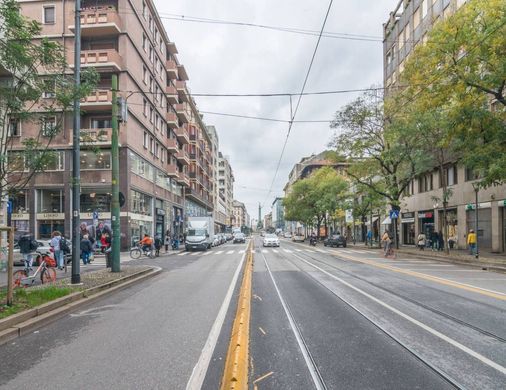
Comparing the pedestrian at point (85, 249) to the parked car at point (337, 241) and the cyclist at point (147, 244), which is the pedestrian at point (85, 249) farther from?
the parked car at point (337, 241)

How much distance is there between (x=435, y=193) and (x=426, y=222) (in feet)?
13.2

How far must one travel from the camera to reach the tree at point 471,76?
17359mm

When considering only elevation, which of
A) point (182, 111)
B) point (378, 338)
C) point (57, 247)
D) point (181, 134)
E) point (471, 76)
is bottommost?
point (378, 338)

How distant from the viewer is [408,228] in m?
44.4

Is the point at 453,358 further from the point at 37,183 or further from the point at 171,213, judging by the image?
the point at 171,213

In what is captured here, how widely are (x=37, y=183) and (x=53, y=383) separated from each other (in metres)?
32.9

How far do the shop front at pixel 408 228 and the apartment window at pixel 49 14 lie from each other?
37.3 m

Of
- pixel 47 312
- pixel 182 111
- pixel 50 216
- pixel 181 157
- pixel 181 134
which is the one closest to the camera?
pixel 47 312

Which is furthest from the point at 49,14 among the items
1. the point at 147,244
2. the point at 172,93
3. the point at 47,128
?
the point at 47,128

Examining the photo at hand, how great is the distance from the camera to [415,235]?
4216 centimetres

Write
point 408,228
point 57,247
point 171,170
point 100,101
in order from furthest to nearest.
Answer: point 171,170 → point 408,228 → point 100,101 → point 57,247

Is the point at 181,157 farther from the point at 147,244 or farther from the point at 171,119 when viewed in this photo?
the point at 147,244

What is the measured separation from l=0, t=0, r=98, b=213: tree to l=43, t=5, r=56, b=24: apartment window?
29.4 metres

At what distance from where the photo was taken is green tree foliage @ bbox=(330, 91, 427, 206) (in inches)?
1218
